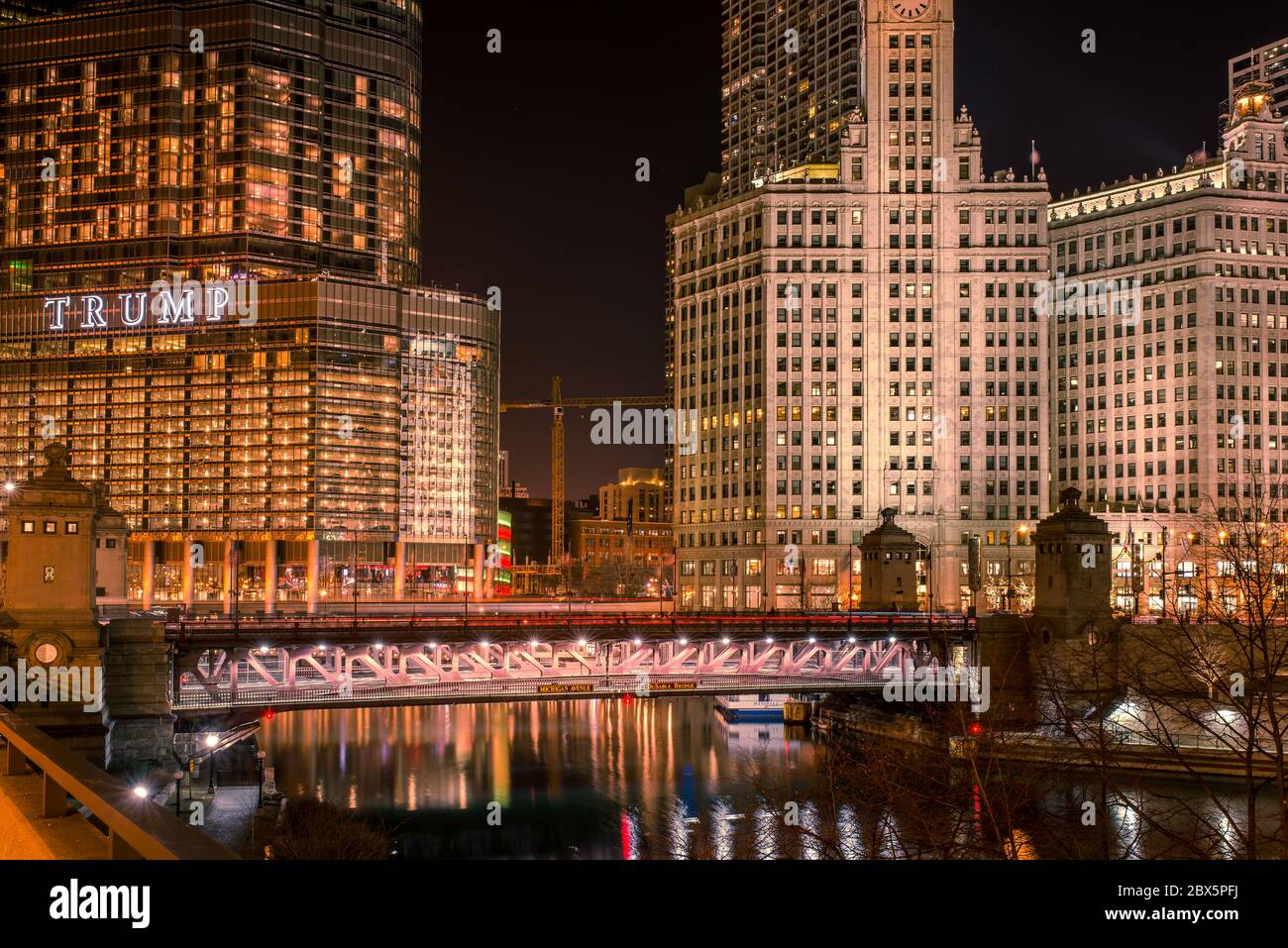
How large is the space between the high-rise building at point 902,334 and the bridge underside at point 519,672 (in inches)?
2474

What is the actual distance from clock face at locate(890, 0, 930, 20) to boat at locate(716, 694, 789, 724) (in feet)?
255

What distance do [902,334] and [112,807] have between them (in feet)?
433

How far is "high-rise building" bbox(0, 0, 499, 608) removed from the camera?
178250mm

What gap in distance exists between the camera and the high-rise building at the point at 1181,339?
14062 cm

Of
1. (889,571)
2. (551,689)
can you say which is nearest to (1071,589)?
(889,571)

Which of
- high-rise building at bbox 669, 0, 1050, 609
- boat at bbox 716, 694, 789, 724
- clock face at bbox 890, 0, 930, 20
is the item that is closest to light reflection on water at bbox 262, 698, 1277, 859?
boat at bbox 716, 694, 789, 724

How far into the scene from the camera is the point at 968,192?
134125 mm

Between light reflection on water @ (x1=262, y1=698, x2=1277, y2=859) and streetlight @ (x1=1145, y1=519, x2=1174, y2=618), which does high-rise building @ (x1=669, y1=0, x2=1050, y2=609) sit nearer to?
streetlight @ (x1=1145, y1=519, x2=1174, y2=618)

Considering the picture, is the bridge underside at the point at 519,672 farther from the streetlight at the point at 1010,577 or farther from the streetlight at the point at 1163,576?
the streetlight at the point at 1010,577

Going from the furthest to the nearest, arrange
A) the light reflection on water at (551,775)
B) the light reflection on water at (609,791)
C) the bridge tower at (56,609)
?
the light reflection on water at (551,775), the bridge tower at (56,609), the light reflection on water at (609,791)

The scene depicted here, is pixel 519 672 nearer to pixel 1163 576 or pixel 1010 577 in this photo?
pixel 1163 576

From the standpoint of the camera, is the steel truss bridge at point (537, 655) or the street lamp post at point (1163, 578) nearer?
the steel truss bridge at point (537, 655)

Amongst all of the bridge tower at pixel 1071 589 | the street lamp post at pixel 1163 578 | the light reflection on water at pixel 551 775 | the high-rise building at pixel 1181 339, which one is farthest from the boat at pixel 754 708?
the high-rise building at pixel 1181 339

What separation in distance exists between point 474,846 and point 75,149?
16799 centimetres
